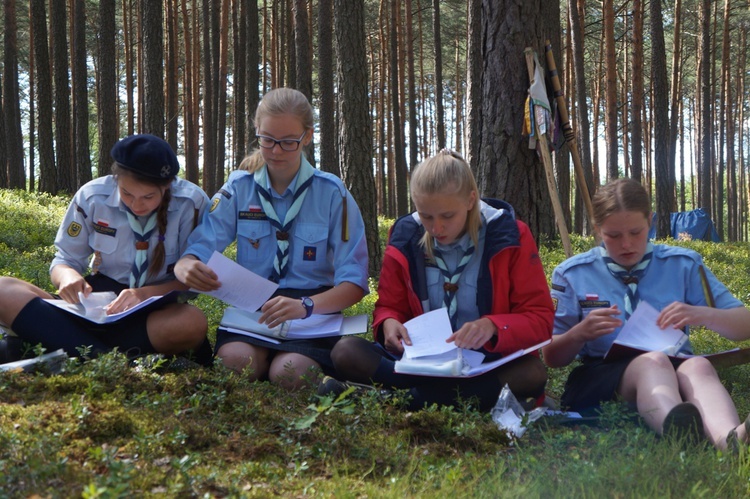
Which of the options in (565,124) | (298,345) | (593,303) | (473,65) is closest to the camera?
(593,303)

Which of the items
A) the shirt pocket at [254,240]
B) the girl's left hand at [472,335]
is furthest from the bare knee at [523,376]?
the shirt pocket at [254,240]

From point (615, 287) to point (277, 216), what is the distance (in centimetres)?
191

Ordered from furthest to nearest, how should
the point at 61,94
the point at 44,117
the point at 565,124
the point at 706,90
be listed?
the point at 706,90
the point at 61,94
the point at 44,117
the point at 565,124

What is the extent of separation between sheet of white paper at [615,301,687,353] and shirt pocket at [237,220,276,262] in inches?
78.0

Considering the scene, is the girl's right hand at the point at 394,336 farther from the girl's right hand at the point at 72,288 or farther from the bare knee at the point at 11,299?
the bare knee at the point at 11,299

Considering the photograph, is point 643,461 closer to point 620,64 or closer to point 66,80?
point 66,80

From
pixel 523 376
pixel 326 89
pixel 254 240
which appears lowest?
pixel 523 376

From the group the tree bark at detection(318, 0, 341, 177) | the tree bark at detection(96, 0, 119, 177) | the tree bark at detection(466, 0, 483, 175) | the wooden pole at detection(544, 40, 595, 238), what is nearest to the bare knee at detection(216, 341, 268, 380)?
the wooden pole at detection(544, 40, 595, 238)

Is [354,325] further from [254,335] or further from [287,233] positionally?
[287,233]

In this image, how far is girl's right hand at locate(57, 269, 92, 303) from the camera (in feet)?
13.0

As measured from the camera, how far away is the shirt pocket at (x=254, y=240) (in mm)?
4379

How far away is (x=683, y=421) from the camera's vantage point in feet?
10.2

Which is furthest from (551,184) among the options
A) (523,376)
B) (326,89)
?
(326,89)

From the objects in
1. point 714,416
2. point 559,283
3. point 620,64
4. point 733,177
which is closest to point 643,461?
point 714,416
